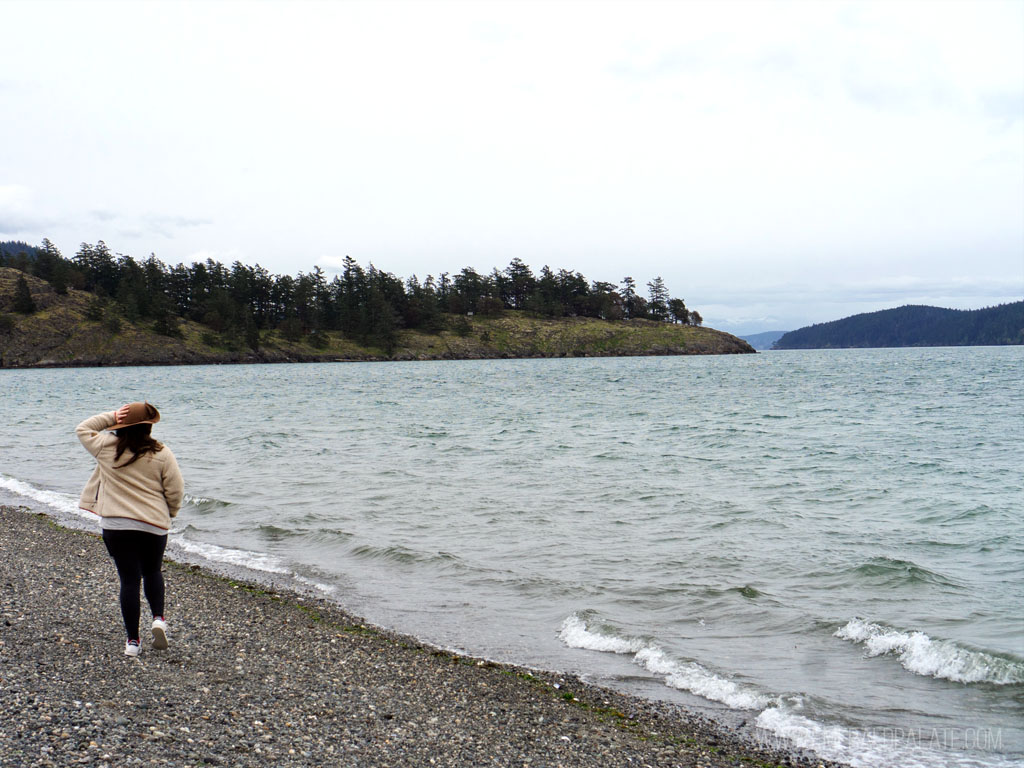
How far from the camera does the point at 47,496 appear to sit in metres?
22.0

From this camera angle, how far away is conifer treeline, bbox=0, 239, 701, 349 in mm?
157875

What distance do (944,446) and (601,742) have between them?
31009 millimetres

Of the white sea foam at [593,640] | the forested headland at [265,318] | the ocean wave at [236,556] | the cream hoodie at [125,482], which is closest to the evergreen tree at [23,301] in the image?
the forested headland at [265,318]

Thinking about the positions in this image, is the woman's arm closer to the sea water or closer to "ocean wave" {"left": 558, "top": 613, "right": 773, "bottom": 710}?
the sea water

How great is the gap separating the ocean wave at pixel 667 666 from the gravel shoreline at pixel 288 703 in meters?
0.82

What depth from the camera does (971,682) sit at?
31.5 ft

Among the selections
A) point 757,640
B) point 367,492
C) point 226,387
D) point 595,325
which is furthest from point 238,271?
point 757,640

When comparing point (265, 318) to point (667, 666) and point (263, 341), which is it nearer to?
point (263, 341)

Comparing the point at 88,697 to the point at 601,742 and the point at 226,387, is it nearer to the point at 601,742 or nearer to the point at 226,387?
the point at 601,742

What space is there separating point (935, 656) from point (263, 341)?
16608 cm

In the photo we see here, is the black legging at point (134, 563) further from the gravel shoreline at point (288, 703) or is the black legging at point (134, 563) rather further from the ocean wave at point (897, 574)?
the ocean wave at point (897, 574)

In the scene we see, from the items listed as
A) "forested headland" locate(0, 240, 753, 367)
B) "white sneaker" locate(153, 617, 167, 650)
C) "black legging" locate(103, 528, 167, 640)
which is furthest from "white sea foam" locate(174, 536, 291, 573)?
"forested headland" locate(0, 240, 753, 367)

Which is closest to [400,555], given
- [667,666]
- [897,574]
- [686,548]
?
[686,548]

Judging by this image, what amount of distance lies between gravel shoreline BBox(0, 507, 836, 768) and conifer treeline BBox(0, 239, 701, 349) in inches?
6198
